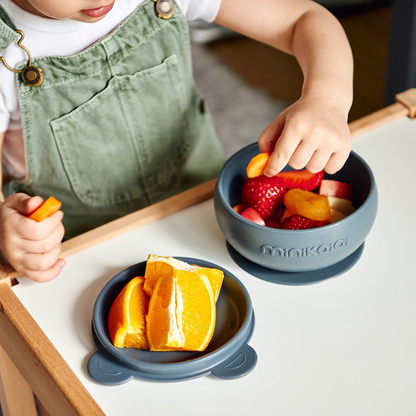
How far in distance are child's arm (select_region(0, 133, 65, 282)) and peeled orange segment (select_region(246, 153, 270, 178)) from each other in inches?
8.2

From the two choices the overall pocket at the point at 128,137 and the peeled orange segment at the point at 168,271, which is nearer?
the peeled orange segment at the point at 168,271

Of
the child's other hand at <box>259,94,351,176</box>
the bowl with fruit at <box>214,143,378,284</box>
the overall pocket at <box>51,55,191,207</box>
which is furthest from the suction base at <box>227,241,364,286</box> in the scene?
the overall pocket at <box>51,55,191,207</box>

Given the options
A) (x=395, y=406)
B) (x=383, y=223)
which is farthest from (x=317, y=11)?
(x=395, y=406)

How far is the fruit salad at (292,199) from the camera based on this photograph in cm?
56

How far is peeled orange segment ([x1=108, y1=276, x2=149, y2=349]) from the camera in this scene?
1.58 ft

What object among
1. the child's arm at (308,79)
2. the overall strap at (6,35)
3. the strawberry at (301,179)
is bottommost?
the strawberry at (301,179)

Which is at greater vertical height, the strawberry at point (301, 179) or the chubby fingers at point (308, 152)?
the chubby fingers at point (308, 152)

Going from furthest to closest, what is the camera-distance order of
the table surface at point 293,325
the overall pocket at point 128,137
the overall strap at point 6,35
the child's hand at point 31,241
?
1. the overall pocket at point 128,137
2. the overall strap at point 6,35
3. the child's hand at point 31,241
4. the table surface at point 293,325

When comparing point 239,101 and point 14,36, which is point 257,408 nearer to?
point 14,36

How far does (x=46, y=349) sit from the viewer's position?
50cm

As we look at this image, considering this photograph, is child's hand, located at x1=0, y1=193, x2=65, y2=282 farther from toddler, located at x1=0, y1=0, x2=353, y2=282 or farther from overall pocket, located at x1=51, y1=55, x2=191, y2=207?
overall pocket, located at x1=51, y1=55, x2=191, y2=207

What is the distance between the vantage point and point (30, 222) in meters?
0.55

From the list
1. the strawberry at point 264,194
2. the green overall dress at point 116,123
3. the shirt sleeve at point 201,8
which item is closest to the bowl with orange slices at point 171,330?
the strawberry at point 264,194

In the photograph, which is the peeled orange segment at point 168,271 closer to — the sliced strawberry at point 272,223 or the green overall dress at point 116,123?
the sliced strawberry at point 272,223
